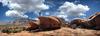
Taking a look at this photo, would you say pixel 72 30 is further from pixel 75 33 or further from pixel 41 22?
pixel 41 22

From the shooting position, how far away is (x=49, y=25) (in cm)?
3397

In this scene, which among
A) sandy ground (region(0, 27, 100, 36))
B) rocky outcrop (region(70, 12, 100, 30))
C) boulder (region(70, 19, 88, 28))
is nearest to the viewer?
sandy ground (region(0, 27, 100, 36))

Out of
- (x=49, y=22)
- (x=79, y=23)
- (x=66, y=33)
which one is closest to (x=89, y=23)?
(x=79, y=23)

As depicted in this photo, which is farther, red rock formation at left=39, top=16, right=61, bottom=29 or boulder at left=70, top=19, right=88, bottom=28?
boulder at left=70, top=19, right=88, bottom=28

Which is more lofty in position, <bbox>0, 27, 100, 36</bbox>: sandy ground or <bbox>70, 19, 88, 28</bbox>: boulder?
<bbox>70, 19, 88, 28</bbox>: boulder

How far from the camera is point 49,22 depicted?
33750 millimetres

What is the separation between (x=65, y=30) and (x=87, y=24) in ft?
18.2

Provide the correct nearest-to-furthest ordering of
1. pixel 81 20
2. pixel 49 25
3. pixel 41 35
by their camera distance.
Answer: pixel 41 35 < pixel 49 25 < pixel 81 20

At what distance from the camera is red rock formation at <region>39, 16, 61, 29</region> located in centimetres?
3384

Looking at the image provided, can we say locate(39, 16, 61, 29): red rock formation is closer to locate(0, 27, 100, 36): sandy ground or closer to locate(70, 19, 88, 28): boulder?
Answer: locate(0, 27, 100, 36): sandy ground

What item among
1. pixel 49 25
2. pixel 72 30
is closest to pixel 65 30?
pixel 72 30

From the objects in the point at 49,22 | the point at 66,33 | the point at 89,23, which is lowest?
the point at 66,33

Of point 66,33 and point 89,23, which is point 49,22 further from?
point 89,23

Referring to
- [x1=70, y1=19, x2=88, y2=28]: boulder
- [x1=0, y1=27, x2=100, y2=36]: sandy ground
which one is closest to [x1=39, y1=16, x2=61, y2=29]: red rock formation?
[x1=0, y1=27, x2=100, y2=36]: sandy ground
